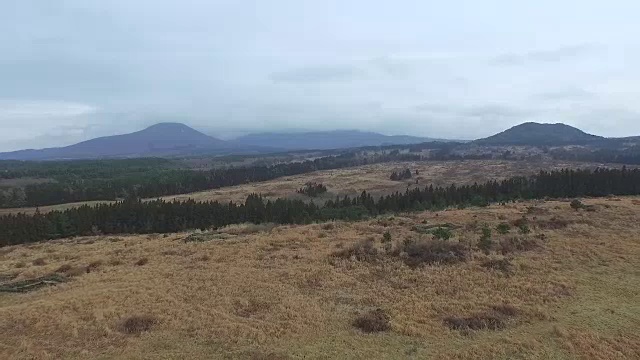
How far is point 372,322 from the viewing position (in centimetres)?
2116

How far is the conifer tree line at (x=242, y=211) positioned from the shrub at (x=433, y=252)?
33.6 meters

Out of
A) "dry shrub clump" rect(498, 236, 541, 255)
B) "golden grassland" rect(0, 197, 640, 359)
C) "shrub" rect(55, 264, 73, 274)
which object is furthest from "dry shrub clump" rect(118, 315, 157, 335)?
"dry shrub clump" rect(498, 236, 541, 255)

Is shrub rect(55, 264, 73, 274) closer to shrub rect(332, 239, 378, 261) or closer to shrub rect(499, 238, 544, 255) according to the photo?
shrub rect(332, 239, 378, 261)

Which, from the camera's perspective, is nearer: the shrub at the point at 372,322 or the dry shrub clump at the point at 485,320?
the dry shrub clump at the point at 485,320

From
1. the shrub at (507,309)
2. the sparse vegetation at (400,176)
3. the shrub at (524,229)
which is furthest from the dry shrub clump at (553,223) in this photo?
the sparse vegetation at (400,176)

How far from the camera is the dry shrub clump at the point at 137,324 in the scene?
819 inches

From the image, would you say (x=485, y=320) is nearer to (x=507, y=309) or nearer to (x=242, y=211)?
(x=507, y=309)

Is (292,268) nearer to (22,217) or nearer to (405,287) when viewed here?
(405,287)

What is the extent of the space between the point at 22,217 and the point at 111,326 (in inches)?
2665

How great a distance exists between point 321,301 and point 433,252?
1124 centimetres

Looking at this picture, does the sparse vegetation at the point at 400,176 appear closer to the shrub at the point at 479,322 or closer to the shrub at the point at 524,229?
the shrub at the point at 524,229

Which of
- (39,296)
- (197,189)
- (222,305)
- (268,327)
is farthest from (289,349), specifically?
(197,189)

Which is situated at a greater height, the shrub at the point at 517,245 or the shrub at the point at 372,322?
the shrub at the point at 517,245

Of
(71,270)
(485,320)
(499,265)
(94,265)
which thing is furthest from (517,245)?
(71,270)
